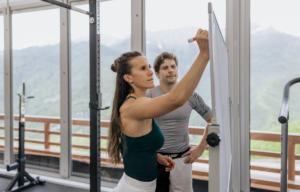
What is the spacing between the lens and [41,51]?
347cm

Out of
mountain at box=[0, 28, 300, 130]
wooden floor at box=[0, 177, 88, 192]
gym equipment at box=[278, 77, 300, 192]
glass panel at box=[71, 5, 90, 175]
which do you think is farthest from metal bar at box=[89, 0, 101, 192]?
glass panel at box=[71, 5, 90, 175]

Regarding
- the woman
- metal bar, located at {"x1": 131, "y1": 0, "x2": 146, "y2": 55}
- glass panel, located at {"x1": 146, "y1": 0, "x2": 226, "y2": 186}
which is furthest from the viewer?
metal bar, located at {"x1": 131, "y1": 0, "x2": 146, "y2": 55}

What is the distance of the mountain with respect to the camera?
2346 mm

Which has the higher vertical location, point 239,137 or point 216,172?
point 216,172

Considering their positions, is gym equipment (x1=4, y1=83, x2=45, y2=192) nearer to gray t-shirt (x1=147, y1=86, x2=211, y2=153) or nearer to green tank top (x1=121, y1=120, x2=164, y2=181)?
gray t-shirt (x1=147, y1=86, x2=211, y2=153)

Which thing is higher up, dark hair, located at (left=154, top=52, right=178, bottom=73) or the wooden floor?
dark hair, located at (left=154, top=52, right=178, bottom=73)

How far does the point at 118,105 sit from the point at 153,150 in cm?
28

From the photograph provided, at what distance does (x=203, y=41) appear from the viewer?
37.5 inches

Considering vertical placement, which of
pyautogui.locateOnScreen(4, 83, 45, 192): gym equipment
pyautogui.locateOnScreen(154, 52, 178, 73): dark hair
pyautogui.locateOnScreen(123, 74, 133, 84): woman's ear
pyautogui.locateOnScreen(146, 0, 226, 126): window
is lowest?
pyautogui.locateOnScreen(4, 83, 45, 192): gym equipment

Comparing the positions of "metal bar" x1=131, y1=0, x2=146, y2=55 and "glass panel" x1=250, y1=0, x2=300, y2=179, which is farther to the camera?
"metal bar" x1=131, y1=0, x2=146, y2=55

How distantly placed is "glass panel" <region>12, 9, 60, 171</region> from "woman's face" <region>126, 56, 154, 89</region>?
2314 mm

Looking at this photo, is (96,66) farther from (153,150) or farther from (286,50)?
(286,50)

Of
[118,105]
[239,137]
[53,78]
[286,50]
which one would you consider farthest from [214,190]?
[53,78]

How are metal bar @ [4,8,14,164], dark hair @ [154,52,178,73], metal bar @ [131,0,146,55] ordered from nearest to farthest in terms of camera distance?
dark hair @ [154,52,178,73] → metal bar @ [131,0,146,55] → metal bar @ [4,8,14,164]
